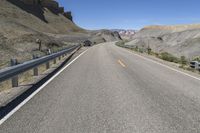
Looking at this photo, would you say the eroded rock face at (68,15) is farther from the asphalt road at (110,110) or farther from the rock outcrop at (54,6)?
the asphalt road at (110,110)

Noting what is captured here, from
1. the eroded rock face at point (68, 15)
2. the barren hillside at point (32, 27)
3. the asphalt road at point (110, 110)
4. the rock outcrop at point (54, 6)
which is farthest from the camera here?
the eroded rock face at point (68, 15)

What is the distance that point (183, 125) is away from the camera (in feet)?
19.1

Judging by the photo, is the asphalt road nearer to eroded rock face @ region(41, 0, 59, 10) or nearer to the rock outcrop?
the rock outcrop

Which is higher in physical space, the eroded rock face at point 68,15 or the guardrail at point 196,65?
the eroded rock face at point 68,15

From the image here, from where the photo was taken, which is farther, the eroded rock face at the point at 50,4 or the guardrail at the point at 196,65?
the eroded rock face at the point at 50,4

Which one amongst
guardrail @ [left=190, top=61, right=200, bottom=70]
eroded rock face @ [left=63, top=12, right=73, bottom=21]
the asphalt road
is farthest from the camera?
eroded rock face @ [left=63, top=12, right=73, bottom=21]

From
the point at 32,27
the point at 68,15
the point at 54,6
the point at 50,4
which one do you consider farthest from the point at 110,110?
the point at 68,15

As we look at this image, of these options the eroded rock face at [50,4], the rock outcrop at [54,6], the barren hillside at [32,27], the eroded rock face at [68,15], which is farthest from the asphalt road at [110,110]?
the eroded rock face at [68,15]

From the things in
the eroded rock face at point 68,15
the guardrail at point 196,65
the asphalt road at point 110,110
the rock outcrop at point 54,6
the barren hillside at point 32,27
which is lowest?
the asphalt road at point 110,110

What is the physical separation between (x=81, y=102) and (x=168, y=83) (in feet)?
15.3

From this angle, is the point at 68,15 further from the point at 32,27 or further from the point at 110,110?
the point at 110,110

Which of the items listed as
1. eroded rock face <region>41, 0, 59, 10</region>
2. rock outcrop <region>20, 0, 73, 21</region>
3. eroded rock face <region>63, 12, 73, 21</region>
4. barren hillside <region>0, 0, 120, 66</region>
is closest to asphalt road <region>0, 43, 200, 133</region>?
barren hillside <region>0, 0, 120, 66</region>

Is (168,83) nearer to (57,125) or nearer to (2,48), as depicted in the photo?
(57,125)

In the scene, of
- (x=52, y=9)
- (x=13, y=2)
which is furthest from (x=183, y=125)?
(x=52, y=9)
